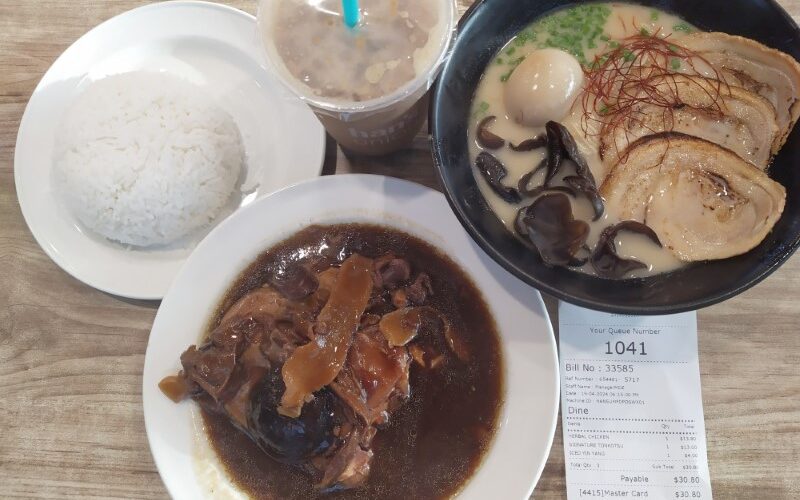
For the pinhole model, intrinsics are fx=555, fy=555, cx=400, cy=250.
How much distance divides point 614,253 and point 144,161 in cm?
165

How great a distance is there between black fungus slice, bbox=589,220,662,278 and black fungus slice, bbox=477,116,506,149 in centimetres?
43

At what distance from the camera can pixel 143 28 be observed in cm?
222

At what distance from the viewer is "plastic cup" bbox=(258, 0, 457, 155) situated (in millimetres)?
1598

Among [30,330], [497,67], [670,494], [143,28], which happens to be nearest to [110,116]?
[143,28]

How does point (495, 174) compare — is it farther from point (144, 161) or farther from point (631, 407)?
point (144, 161)

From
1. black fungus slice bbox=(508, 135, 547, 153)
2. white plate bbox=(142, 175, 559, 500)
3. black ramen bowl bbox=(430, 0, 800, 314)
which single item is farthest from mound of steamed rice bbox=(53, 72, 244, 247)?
black fungus slice bbox=(508, 135, 547, 153)

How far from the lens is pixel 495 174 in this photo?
178 cm

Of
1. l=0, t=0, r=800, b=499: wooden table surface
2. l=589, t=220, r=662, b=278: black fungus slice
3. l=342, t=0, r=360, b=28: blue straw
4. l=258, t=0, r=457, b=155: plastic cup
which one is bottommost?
l=0, t=0, r=800, b=499: wooden table surface

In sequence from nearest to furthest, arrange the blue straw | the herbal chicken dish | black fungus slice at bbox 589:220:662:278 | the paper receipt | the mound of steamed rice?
the blue straw → black fungus slice at bbox 589:220:662:278 → the herbal chicken dish → the paper receipt → the mound of steamed rice

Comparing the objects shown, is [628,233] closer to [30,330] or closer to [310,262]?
[310,262]

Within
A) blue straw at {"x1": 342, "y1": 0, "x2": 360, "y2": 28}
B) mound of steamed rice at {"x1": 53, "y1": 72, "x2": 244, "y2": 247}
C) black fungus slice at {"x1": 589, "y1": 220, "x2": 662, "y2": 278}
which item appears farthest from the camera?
mound of steamed rice at {"x1": 53, "y1": 72, "x2": 244, "y2": 247}

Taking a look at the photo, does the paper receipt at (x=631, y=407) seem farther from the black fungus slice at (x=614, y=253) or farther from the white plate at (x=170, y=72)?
the white plate at (x=170, y=72)

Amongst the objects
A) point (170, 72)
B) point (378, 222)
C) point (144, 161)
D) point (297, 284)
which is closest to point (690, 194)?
point (378, 222)

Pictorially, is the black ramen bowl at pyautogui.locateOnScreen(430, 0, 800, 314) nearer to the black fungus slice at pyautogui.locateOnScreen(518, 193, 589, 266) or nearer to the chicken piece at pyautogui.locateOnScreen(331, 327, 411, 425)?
the black fungus slice at pyautogui.locateOnScreen(518, 193, 589, 266)
